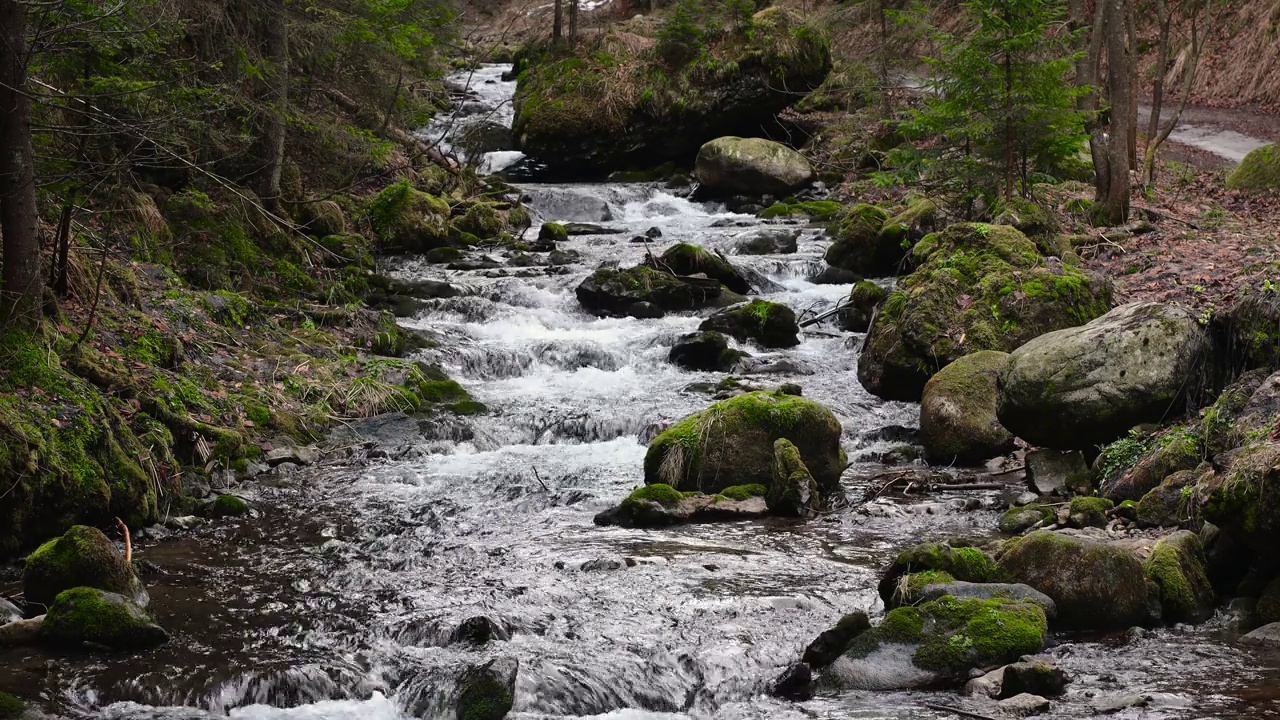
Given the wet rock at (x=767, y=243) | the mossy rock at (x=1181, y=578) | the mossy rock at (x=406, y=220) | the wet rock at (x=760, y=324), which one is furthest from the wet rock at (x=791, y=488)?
the mossy rock at (x=406, y=220)

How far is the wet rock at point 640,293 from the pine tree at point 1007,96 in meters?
4.19

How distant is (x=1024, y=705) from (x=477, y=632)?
319cm

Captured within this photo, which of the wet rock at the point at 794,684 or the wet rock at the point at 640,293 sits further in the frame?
the wet rock at the point at 640,293

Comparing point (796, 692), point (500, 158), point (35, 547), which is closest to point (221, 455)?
point (35, 547)

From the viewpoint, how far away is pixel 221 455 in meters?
9.82

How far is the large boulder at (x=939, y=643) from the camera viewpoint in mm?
5594

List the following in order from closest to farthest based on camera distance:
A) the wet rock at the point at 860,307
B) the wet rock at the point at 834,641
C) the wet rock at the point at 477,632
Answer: the wet rock at the point at 834,641, the wet rock at the point at 477,632, the wet rock at the point at 860,307

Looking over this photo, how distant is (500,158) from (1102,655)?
23772 millimetres

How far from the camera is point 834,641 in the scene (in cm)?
593

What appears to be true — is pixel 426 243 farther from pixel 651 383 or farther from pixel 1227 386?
pixel 1227 386

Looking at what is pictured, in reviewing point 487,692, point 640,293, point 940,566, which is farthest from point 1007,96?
point 487,692

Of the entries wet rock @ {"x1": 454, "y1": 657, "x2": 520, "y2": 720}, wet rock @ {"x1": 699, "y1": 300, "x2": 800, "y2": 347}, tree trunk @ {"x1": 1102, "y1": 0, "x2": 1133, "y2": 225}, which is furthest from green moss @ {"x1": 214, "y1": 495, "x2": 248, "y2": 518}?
tree trunk @ {"x1": 1102, "y1": 0, "x2": 1133, "y2": 225}

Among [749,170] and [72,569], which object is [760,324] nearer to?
[749,170]

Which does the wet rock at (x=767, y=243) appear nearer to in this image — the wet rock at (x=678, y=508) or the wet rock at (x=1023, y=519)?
the wet rock at (x=678, y=508)
